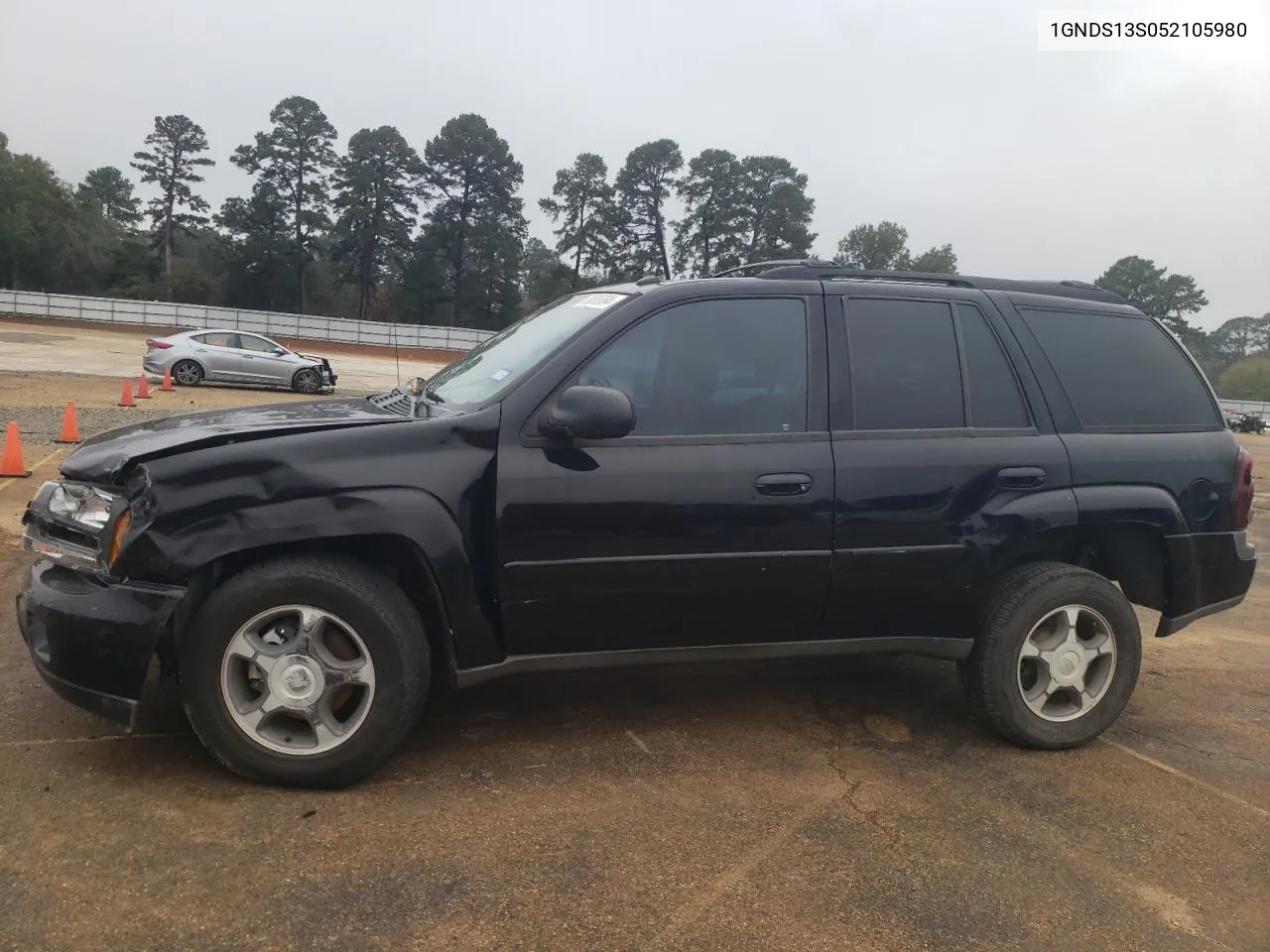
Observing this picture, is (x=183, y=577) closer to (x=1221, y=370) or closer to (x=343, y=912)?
(x=343, y=912)

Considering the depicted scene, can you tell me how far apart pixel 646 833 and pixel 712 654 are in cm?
76

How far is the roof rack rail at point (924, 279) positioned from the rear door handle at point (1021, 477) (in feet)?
2.80

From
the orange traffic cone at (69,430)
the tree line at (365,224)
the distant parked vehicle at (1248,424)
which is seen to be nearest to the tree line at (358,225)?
the tree line at (365,224)

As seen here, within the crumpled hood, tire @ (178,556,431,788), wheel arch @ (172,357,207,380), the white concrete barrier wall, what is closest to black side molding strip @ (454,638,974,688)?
tire @ (178,556,431,788)

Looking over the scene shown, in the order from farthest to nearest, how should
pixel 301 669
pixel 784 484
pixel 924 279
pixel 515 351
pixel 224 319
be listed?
pixel 224 319 → pixel 924 279 → pixel 515 351 → pixel 784 484 → pixel 301 669

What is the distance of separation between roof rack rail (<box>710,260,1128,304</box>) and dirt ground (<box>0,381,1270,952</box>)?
1.92 metres

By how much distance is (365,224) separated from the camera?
68125mm

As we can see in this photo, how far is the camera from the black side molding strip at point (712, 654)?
11.0ft

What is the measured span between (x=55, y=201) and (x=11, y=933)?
80.8 meters

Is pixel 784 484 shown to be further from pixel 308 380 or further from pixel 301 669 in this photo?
pixel 308 380

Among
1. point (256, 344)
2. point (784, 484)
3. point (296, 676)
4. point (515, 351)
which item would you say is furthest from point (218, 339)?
point (784, 484)

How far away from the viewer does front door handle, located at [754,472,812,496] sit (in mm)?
3438

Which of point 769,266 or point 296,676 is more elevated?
point 769,266

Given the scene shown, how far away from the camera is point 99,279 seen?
6869 centimetres
